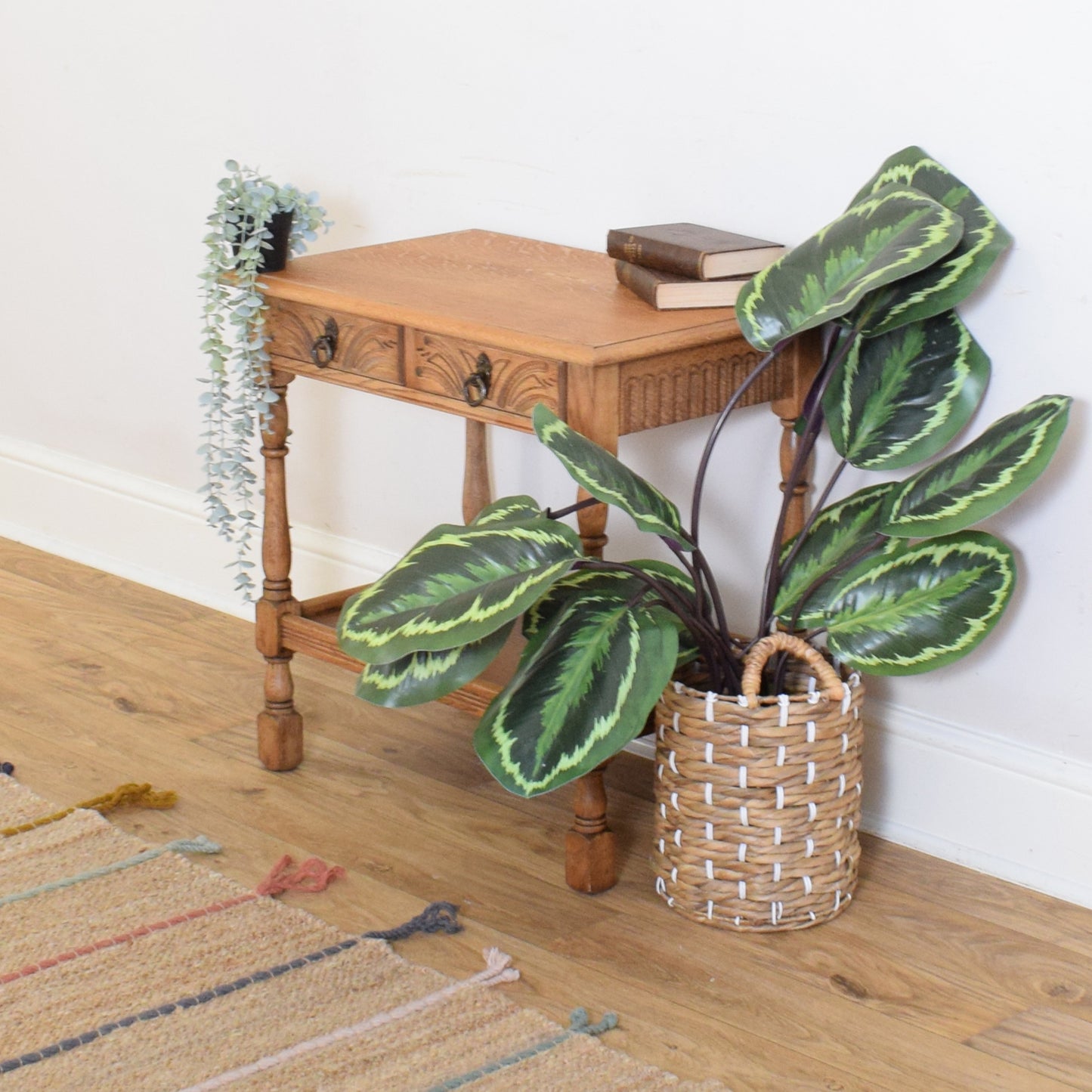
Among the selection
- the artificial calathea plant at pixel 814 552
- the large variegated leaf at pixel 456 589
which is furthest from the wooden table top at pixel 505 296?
the large variegated leaf at pixel 456 589

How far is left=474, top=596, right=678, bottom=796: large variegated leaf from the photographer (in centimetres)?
168

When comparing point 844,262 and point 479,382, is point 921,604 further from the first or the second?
point 479,382

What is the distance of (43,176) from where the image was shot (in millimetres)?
3119

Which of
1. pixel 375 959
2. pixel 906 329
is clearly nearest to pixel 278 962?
pixel 375 959

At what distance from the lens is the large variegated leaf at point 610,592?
5.98ft

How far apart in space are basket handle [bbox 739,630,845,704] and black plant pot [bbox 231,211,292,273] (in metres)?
0.85

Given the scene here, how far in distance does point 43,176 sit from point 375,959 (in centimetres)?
198

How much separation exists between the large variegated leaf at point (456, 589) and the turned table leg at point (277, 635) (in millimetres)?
555

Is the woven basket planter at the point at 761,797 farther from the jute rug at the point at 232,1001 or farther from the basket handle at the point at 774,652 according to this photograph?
the jute rug at the point at 232,1001

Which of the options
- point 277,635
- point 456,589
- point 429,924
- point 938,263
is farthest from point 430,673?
point 938,263

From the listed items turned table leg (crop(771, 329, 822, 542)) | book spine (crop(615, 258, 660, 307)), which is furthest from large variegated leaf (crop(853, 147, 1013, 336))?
book spine (crop(615, 258, 660, 307))

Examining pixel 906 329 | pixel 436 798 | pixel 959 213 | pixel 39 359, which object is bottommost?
pixel 436 798

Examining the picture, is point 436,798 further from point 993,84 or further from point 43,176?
point 43,176

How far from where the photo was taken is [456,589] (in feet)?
5.56
